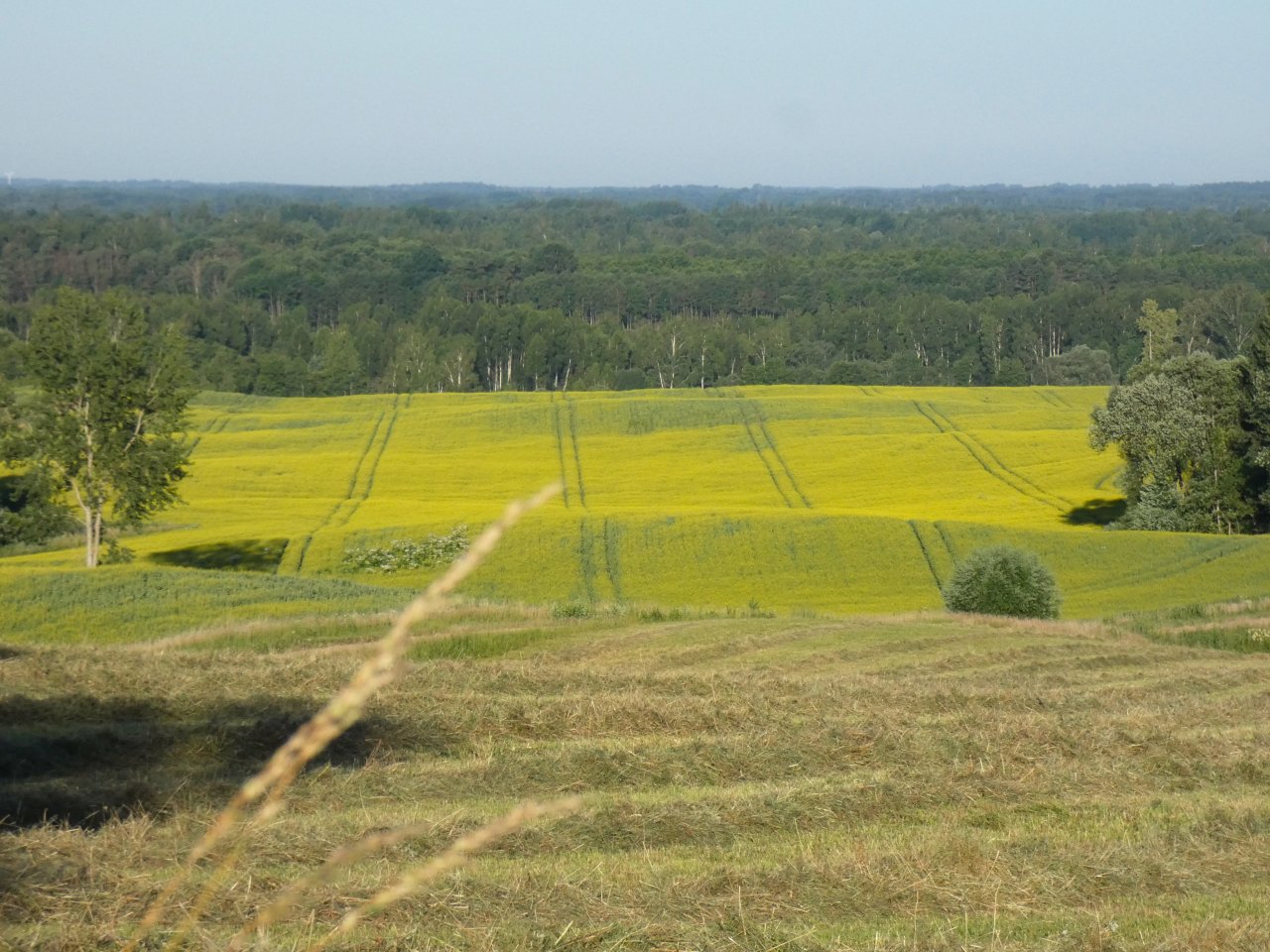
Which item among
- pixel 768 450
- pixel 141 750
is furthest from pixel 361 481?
pixel 141 750

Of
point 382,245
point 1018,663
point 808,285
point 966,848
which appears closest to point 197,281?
point 382,245

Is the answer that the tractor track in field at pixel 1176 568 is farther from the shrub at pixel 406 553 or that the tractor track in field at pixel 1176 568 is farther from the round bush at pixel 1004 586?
the shrub at pixel 406 553

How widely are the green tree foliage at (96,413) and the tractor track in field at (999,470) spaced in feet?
122

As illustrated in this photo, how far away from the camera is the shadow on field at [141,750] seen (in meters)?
10.9

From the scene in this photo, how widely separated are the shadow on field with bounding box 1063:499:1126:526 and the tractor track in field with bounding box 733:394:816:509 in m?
11.0

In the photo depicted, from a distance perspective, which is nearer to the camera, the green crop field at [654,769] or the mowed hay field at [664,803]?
the mowed hay field at [664,803]

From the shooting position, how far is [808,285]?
171750 mm

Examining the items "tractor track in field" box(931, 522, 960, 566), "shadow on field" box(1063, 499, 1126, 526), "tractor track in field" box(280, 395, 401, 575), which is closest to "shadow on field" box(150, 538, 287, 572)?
"tractor track in field" box(280, 395, 401, 575)

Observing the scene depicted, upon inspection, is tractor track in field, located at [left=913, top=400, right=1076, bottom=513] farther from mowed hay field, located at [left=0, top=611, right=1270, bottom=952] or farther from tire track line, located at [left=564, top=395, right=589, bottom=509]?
mowed hay field, located at [left=0, top=611, right=1270, bottom=952]

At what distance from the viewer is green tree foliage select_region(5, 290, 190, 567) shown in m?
42.2

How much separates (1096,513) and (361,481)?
33.3 m

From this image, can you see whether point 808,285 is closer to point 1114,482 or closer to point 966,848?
point 1114,482

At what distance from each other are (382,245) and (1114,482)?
14840 cm

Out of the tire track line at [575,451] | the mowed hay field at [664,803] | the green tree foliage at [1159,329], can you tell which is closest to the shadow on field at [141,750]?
the mowed hay field at [664,803]
